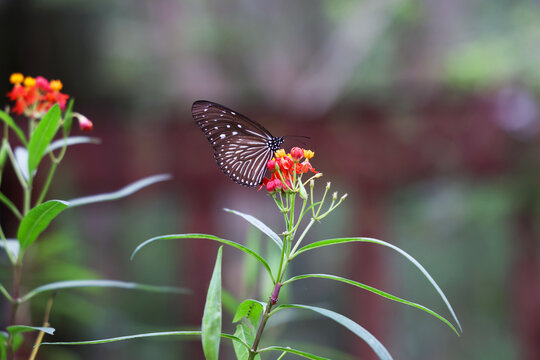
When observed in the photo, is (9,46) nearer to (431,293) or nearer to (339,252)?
(339,252)

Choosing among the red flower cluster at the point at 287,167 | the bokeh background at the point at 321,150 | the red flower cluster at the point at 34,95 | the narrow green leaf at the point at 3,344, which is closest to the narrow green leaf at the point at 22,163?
the red flower cluster at the point at 34,95

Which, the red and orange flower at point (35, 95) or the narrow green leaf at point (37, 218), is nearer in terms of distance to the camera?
the narrow green leaf at point (37, 218)

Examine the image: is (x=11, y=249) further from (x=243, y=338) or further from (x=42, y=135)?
(x=243, y=338)

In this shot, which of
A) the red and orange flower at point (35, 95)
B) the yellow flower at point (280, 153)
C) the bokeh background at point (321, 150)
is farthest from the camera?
the bokeh background at point (321, 150)

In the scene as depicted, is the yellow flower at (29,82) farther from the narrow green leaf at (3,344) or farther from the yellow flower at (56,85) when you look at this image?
the narrow green leaf at (3,344)

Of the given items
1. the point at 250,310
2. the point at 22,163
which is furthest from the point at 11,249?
the point at 250,310

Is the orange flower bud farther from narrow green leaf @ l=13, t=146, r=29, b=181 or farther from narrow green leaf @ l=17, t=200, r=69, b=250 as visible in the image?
narrow green leaf @ l=13, t=146, r=29, b=181

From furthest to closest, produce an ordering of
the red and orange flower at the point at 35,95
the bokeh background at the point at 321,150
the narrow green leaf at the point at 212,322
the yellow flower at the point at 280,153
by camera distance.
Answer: the bokeh background at the point at 321,150
the red and orange flower at the point at 35,95
the yellow flower at the point at 280,153
the narrow green leaf at the point at 212,322

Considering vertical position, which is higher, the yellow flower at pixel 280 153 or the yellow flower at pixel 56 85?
the yellow flower at pixel 56 85
